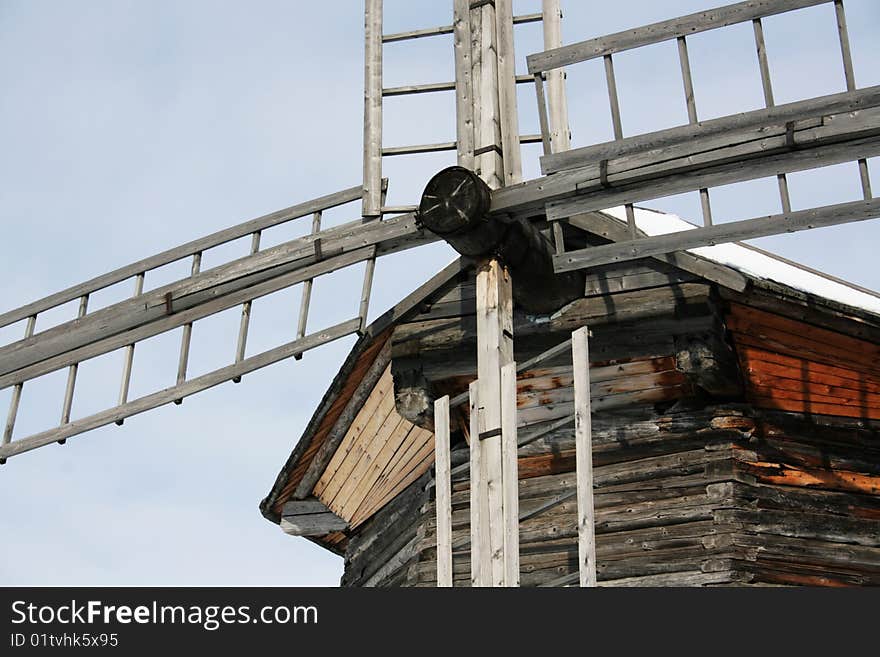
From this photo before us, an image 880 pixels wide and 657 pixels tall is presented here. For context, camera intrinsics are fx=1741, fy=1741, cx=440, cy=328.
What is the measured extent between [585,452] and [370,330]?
2.41m

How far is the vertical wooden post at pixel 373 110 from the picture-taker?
37.6ft

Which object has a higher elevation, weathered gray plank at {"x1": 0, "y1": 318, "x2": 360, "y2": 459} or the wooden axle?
the wooden axle

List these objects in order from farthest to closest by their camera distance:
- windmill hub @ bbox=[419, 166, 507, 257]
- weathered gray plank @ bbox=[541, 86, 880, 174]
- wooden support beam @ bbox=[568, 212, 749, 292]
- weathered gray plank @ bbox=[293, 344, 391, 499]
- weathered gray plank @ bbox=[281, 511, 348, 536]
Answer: weathered gray plank @ bbox=[281, 511, 348, 536]
weathered gray plank @ bbox=[293, 344, 391, 499]
wooden support beam @ bbox=[568, 212, 749, 292]
windmill hub @ bbox=[419, 166, 507, 257]
weathered gray plank @ bbox=[541, 86, 880, 174]

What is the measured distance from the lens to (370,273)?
1126 cm

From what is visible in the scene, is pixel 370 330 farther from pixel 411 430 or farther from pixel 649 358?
pixel 649 358

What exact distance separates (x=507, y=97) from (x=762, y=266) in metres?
2.23

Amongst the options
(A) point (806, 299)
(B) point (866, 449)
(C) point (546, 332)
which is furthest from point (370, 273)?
(B) point (866, 449)

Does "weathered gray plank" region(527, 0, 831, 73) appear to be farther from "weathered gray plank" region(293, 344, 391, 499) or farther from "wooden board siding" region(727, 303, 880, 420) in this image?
"weathered gray plank" region(293, 344, 391, 499)

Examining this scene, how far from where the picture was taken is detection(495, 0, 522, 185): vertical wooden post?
36.5 ft

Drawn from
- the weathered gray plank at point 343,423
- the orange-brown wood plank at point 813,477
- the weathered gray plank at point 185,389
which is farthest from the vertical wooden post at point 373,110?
the orange-brown wood plank at point 813,477

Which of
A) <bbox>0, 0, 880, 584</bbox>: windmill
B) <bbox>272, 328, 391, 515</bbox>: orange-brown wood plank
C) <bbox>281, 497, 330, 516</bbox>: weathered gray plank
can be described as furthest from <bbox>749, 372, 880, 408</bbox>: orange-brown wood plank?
<bbox>281, 497, 330, 516</bbox>: weathered gray plank

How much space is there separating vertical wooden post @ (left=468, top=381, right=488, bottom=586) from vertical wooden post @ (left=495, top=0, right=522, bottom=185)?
150 centimetres

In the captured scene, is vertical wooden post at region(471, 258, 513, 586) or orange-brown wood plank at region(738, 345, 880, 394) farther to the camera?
orange-brown wood plank at region(738, 345, 880, 394)

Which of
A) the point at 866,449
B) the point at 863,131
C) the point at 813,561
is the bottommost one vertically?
the point at 813,561
